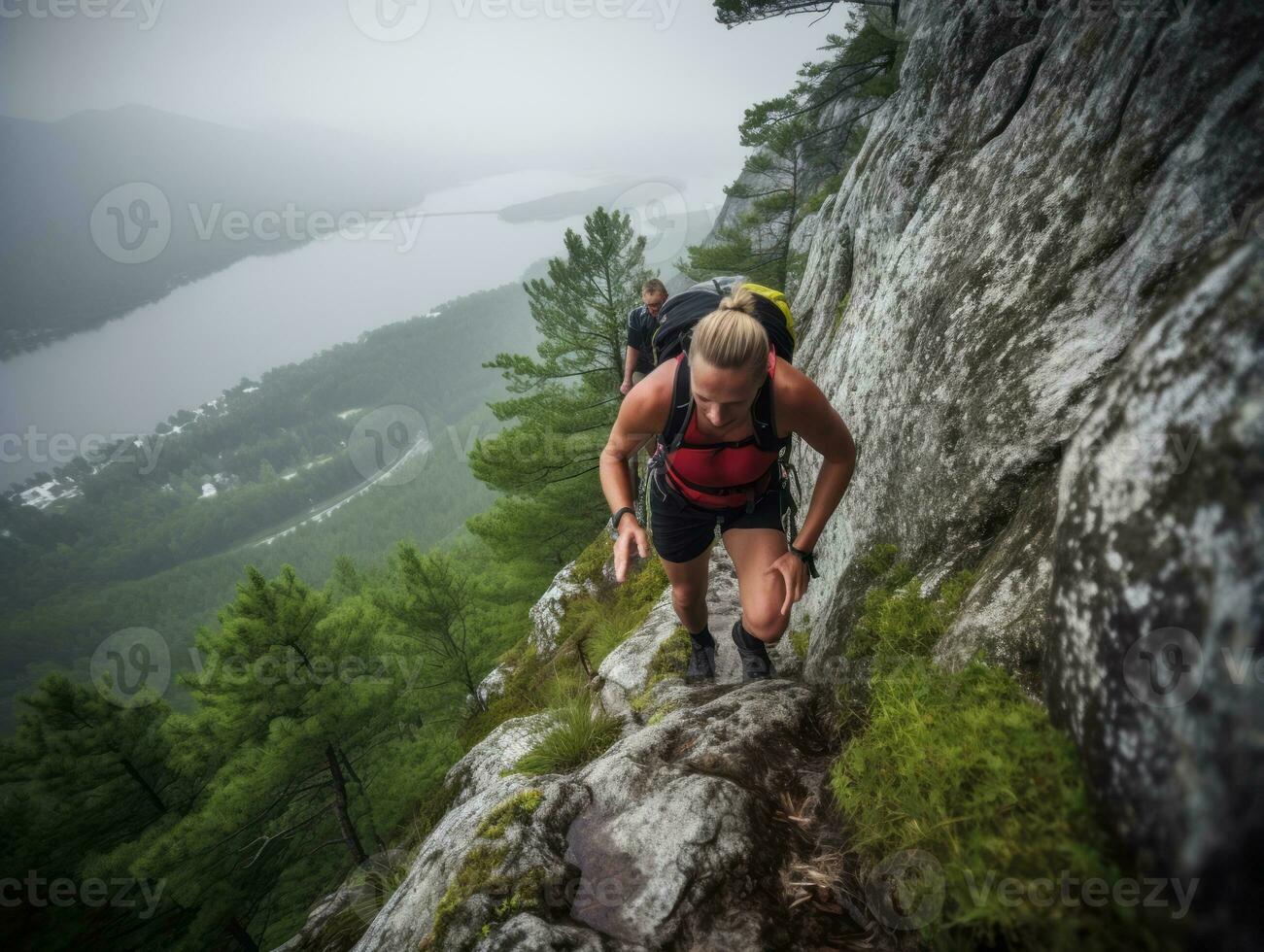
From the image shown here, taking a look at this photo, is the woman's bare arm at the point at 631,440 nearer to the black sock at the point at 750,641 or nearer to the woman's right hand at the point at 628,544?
the woman's right hand at the point at 628,544

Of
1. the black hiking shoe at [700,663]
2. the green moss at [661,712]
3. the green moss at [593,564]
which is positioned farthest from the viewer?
the green moss at [593,564]

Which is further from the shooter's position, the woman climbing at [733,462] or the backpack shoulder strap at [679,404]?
the backpack shoulder strap at [679,404]

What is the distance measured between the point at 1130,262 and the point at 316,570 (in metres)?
141

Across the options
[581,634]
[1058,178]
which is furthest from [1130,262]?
[581,634]

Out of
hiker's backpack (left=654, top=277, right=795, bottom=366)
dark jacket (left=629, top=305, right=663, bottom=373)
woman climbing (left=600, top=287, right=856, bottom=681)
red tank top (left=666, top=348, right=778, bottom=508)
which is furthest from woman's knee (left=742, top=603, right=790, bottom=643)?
dark jacket (left=629, top=305, right=663, bottom=373)

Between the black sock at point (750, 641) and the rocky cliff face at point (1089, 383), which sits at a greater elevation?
the rocky cliff face at point (1089, 383)

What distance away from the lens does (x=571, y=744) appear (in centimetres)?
416

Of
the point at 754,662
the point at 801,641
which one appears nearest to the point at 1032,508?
the point at 754,662

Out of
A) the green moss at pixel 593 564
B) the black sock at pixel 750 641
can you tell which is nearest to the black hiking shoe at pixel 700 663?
the black sock at pixel 750 641

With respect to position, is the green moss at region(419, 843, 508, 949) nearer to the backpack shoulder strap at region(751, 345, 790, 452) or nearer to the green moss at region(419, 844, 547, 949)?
the green moss at region(419, 844, 547, 949)

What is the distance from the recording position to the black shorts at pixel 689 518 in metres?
4.05

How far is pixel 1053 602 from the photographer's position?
1.93 m

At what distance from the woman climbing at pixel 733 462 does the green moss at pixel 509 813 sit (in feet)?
4.87

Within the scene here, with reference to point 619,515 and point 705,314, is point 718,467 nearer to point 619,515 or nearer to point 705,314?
point 619,515
